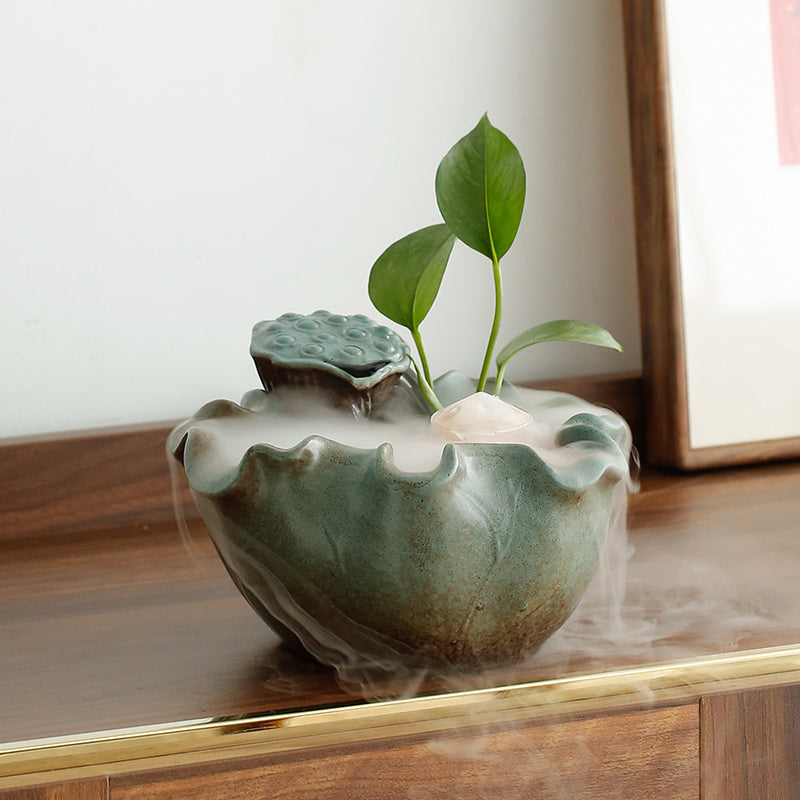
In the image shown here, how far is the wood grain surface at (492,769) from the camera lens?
408 mm

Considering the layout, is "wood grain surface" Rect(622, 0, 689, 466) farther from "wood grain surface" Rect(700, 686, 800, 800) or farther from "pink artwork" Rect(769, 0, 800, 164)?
"wood grain surface" Rect(700, 686, 800, 800)

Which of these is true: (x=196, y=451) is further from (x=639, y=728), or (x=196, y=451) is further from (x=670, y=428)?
(x=670, y=428)

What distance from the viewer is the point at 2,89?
712 millimetres

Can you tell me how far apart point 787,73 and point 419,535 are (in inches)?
22.2

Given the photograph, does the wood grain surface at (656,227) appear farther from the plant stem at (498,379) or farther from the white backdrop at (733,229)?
the plant stem at (498,379)

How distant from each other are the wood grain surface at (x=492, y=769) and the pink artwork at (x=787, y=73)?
0.50 m

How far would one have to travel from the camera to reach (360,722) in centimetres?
42

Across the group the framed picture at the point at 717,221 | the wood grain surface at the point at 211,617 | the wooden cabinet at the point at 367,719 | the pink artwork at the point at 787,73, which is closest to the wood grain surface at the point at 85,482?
the wood grain surface at the point at 211,617

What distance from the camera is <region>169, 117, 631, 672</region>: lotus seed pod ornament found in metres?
0.41

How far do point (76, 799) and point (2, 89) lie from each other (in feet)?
1.68

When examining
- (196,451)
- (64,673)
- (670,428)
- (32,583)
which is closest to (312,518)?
(196,451)

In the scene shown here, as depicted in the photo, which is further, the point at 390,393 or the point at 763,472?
the point at 763,472

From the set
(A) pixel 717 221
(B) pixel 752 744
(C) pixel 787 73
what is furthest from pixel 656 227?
(B) pixel 752 744

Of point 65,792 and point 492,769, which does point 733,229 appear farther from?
point 65,792
